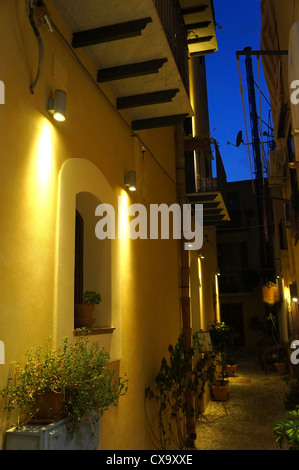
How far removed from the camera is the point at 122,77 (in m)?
4.61

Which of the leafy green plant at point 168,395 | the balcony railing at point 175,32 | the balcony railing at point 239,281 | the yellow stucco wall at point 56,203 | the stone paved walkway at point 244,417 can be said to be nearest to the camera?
the yellow stucco wall at point 56,203

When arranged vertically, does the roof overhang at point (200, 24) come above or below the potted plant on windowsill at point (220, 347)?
above

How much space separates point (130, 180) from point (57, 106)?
6.62 ft

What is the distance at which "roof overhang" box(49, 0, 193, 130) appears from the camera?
3836 mm

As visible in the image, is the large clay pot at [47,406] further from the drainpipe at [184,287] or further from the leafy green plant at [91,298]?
the drainpipe at [184,287]

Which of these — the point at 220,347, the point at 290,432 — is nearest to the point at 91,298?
the point at 290,432

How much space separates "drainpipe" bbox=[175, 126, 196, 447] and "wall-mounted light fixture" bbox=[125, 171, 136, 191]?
3306 millimetres

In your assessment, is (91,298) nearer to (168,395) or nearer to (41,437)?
(41,437)

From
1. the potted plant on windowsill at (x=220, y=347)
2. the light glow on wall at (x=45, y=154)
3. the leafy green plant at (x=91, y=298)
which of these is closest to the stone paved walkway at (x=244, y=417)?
the potted plant on windowsill at (x=220, y=347)

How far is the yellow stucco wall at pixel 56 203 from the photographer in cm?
289

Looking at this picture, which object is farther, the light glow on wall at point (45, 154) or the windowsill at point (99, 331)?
the windowsill at point (99, 331)

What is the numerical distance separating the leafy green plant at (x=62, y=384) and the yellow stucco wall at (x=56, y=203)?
11cm

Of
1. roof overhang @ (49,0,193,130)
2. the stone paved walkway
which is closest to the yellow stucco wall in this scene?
roof overhang @ (49,0,193,130)
